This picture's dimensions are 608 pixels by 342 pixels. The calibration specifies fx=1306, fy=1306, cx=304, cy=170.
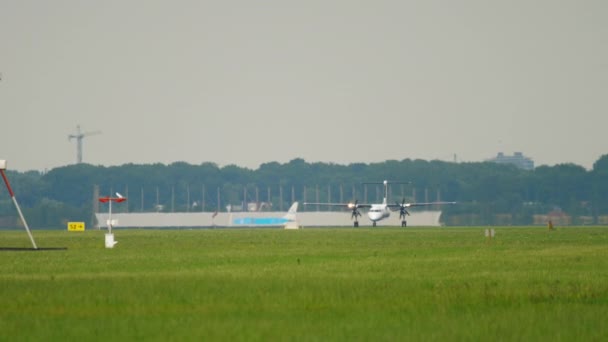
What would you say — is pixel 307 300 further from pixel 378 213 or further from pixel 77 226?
pixel 378 213

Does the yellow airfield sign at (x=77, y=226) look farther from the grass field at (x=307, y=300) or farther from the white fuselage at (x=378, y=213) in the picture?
the grass field at (x=307, y=300)

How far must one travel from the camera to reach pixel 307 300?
2847 centimetres

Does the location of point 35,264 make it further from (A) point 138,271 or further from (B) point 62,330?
(B) point 62,330

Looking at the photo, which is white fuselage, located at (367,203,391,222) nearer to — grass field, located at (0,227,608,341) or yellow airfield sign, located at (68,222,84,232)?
yellow airfield sign, located at (68,222,84,232)

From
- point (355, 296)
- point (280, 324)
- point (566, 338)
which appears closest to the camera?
point (566, 338)

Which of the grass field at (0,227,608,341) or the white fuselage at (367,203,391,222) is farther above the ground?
the white fuselage at (367,203,391,222)

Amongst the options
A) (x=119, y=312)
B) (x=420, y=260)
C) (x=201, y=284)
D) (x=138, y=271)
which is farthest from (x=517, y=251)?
(x=119, y=312)

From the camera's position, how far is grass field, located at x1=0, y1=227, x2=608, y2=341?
22844 millimetres

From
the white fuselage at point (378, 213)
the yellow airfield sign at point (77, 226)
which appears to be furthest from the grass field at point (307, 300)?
the white fuselage at point (378, 213)

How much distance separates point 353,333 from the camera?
74.4 feet

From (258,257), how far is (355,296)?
21674mm

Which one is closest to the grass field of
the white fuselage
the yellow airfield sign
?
the yellow airfield sign

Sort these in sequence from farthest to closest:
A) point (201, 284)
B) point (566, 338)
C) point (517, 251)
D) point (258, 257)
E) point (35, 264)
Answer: point (517, 251), point (258, 257), point (35, 264), point (201, 284), point (566, 338)

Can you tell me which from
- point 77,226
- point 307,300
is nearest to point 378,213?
point 77,226
